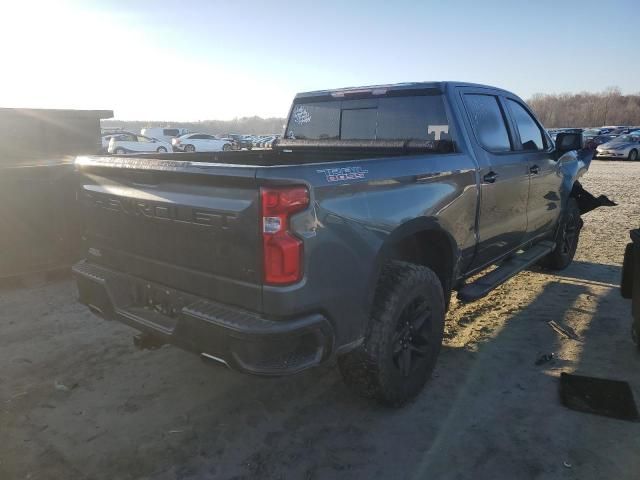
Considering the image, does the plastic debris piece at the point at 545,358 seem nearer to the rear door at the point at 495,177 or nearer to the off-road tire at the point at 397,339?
the rear door at the point at 495,177

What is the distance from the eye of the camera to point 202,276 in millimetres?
2553

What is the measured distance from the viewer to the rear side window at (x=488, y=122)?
12.8ft

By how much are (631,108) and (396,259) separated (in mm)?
109178

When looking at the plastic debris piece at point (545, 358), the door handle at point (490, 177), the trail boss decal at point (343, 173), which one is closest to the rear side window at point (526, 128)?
the door handle at point (490, 177)

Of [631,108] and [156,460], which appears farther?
[631,108]

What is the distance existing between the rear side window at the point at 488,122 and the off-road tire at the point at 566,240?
202cm

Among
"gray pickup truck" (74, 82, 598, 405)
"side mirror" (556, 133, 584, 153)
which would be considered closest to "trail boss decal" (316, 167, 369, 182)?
"gray pickup truck" (74, 82, 598, 405)

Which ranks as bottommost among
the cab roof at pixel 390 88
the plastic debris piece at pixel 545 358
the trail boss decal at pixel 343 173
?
the plastic debris piece at pixel 545 358

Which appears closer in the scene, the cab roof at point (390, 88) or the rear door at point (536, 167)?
the cab roof at point (390, 88)

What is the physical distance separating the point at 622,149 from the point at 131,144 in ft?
87.5

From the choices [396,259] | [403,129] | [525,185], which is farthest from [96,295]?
[525,185]

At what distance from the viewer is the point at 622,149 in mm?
26219

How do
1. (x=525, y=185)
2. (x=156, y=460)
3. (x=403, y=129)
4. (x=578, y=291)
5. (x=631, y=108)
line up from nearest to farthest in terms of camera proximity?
1. (x=156, y=460)
2. (x=403, y=129)
3. (x=525, y=185)
4. (x=578, y=291)
5. (x=631, y=108)

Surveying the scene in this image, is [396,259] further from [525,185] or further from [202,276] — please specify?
[525,185]
